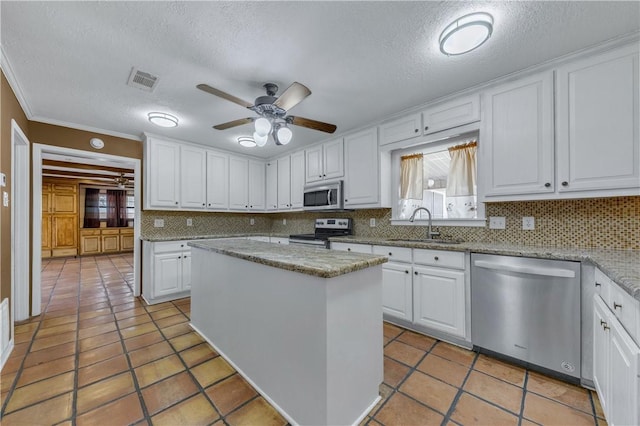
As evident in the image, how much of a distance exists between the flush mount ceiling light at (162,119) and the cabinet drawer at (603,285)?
3.85 m

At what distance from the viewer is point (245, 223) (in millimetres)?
5031

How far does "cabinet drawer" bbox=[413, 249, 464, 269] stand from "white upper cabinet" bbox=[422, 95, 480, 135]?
4.00 ft

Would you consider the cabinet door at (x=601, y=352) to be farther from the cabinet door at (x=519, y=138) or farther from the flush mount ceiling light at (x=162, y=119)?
the flush mount ceiling light at (x=162, y=119)

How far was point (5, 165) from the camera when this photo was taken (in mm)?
2100

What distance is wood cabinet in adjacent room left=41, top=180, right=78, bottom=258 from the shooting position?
6633 mm

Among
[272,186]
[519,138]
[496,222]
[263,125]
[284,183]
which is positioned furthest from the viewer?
[272,186]

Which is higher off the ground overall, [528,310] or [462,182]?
[462,182]

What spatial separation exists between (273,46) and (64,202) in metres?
8.32

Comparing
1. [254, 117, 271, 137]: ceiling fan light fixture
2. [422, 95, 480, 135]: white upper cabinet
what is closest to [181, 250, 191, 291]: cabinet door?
[254, 117, 271, 137]: ceiling fan light fixture

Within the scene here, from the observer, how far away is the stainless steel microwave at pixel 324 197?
3490 millimetres

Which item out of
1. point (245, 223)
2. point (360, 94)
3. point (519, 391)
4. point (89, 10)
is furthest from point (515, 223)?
point (245, 223)

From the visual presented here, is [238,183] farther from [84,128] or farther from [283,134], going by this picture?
[283,134]

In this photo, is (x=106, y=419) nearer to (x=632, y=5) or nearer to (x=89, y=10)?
(x=89, y=10)

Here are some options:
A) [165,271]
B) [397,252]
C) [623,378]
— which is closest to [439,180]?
[397,252]
